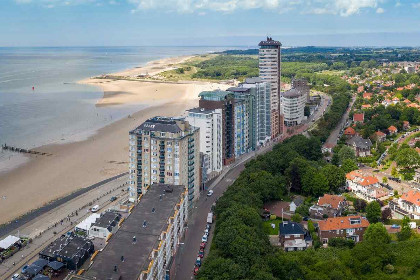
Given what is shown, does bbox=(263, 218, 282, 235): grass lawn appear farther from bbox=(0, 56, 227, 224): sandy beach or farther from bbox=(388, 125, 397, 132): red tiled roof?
bbox=(388, 125, 397, 132): red tiled roof

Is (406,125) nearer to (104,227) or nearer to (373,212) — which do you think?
(373,212)

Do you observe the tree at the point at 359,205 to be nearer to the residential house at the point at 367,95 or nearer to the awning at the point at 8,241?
the awning at the point at 8,241

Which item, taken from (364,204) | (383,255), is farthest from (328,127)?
(383,255)

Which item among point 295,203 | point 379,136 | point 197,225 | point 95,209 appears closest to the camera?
point 197,225

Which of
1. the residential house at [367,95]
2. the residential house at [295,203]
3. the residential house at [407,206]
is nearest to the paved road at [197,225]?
the residential house at [295,203]

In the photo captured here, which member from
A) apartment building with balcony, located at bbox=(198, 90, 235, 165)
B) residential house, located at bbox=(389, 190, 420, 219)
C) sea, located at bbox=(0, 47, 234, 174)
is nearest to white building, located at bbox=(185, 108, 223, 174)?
apartment building with balcony, located at bbox=(198, 90, 235, 165)

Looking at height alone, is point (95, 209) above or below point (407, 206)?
below

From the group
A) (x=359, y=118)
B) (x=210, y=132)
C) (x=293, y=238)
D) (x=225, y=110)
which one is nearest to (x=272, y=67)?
(x=359, y=118)
